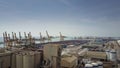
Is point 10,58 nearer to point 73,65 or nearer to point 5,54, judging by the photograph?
point 5,54

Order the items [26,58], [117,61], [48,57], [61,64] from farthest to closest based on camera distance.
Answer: [117,61]
[61,64]
[48,57]
[26,58]

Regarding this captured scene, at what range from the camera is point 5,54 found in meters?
6.37

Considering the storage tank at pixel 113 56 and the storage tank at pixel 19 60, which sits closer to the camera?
the storage tank at pixel 19 60

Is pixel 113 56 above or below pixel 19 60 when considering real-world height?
below

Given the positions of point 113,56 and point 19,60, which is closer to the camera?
point 19,60

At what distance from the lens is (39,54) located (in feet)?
22.7

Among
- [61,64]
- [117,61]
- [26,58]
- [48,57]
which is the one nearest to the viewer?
[26,58]

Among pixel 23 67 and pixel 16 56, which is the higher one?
pixel 16 56

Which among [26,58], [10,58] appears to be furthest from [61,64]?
[10,58]

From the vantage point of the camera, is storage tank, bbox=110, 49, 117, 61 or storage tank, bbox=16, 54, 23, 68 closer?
storage tank, bbox=16, 54, 23, 68

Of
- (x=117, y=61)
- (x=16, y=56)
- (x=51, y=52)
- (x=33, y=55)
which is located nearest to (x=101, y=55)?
(x=117, y=61)

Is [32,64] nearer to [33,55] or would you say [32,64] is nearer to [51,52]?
[33,55]

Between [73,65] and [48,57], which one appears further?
[73,65]

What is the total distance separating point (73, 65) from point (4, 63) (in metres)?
3.35
